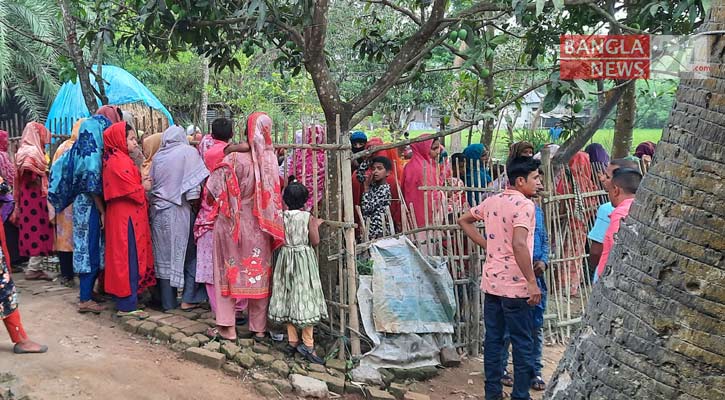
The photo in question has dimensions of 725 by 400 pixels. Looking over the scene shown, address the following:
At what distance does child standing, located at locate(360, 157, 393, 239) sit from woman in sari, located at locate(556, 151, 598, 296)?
1.87m

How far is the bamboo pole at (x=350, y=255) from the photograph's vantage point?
4.65 meters

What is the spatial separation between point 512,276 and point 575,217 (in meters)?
2.53

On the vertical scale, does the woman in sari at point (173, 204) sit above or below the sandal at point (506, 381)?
above

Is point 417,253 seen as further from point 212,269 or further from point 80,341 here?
point 80,341

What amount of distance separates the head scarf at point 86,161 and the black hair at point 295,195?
1.60 metres

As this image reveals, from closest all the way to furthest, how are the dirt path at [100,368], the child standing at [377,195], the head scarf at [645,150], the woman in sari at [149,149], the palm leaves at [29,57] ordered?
the dirt path at [100,368] → the woman in sari at [149,149] → the child standing at [377,195] → the head scarf at [645,150] → the palm leaves at [29,57]

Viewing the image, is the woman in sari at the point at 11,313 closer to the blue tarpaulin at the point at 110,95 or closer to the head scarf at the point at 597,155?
the head scarf at the point at 597,155

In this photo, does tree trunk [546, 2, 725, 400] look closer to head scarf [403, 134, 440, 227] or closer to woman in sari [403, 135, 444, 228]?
woman in sari [403, 135, 444, 228]

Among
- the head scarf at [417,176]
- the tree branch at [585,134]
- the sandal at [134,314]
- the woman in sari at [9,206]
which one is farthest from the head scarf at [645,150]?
the woman in sari at [9,206]

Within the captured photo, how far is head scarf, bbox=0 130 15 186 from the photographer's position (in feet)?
21.4

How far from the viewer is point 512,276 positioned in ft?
12.9

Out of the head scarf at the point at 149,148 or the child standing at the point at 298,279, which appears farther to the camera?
the head scarf at the point at 149,148

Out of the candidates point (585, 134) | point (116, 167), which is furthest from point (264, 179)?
point (585, 134)

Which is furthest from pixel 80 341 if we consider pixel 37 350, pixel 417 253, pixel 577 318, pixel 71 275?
pixel 577 318
